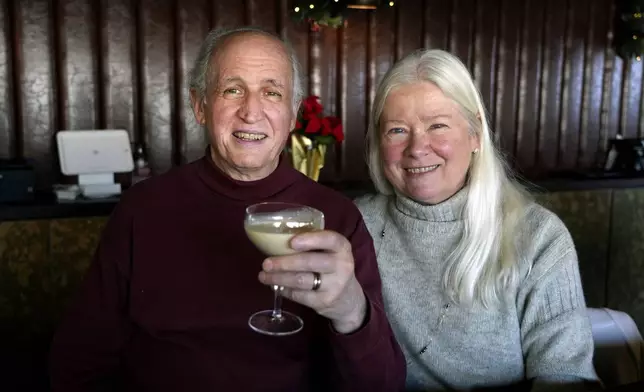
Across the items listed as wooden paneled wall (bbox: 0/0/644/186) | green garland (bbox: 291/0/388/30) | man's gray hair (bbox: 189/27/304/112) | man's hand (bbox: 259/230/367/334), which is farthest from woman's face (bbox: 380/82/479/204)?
green garland (bbox: 291/0/388/30)

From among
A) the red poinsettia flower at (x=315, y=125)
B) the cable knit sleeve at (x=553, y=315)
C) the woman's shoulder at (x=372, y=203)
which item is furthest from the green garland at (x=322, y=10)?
the cable knit sleeve at (x=553, y=315)

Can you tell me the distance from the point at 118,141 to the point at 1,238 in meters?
0.86

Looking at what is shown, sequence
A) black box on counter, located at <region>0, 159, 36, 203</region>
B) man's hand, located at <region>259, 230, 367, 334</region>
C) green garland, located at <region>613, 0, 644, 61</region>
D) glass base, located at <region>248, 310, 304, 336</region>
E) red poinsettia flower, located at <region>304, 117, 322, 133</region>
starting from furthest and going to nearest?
1. green garland, located at <region>613, 0, 644, 61</region>
2. red poinsettia flower, located at <region>304, 117, 322, 133</region>
3. black box on counter, located at <region>0, 159, 36, 203</region>
4. glass base, located at <region>248, 310, 304, 336</region>
5. man's hand, located at <region>259, 230, 367, 334</region>

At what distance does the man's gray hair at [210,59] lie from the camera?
70.0 inches

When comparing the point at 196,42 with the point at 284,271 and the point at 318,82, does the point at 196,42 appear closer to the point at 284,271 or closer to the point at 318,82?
the point at 318,82

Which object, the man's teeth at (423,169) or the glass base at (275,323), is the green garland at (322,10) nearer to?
the man's teeth at (423,169)

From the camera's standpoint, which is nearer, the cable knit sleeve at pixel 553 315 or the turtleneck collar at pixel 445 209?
the cable knit sleeve at pixel 553 315

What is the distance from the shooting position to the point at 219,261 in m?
1.74

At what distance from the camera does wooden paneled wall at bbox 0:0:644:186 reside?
3820 mm

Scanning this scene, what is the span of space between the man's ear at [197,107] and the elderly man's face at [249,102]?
0.27 ft

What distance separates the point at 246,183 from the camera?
5.85ft

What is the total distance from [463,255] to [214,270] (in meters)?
0.67

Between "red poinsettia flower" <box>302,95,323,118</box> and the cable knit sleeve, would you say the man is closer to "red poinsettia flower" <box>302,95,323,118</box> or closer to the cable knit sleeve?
the cable knit sleeve

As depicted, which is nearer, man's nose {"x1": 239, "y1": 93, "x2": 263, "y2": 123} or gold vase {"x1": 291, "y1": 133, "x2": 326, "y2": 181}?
man's nose {"x1": 239, "y1": 93, "x2": 263, "y2": 123}
